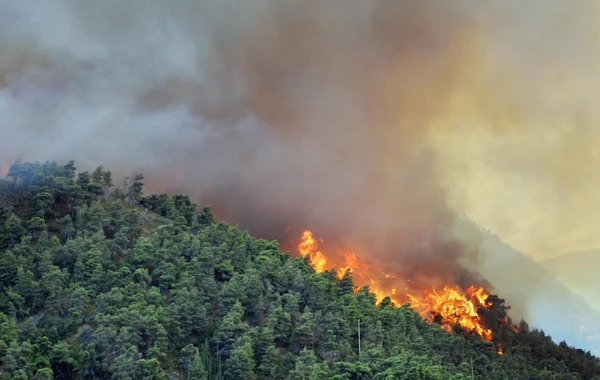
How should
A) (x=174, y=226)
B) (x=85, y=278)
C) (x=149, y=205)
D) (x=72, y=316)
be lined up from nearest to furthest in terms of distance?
(x=72, y=316)
(x=85, y=278)
(x=174, y=226)
(x=149, y=205)

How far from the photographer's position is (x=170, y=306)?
9006cm

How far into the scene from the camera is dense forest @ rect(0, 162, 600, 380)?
82688 mm

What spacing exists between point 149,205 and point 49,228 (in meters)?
24.9

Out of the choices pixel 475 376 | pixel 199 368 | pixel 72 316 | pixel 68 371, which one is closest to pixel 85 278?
pixel 72 316

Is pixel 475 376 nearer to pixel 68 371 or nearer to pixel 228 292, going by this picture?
pixel 228 292

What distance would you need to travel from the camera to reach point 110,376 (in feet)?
263

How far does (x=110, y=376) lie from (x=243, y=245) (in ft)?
126

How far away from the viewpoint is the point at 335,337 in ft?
315

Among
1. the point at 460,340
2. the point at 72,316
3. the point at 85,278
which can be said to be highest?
the point at 460,340

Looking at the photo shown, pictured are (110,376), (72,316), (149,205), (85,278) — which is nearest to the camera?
(110,376)

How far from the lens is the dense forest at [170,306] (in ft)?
271

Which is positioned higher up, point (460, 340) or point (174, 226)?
point (174, 226)

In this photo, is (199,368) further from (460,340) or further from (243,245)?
(460,340)

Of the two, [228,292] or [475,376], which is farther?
[475,376]
